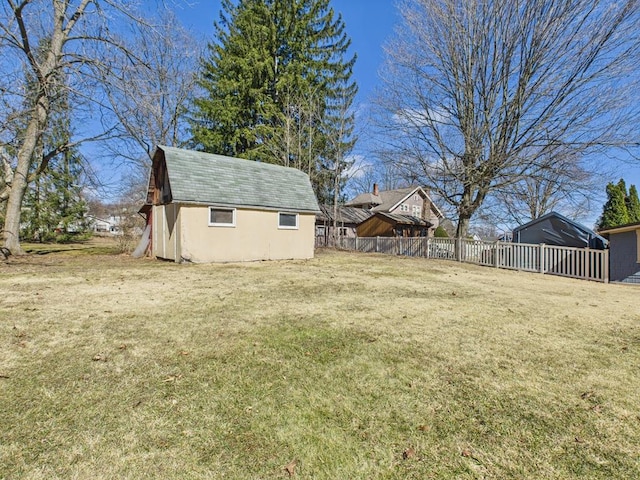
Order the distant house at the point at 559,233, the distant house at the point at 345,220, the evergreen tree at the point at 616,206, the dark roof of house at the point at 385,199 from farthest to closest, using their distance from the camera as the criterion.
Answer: the dark roof of house at the point at 385,199, the distant house at the point at 345,220, the evergreen tree at the point at 616,206, the distant house at the point at 559,233

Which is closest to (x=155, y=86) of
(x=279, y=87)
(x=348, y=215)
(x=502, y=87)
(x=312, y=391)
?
(x=279, y=87)

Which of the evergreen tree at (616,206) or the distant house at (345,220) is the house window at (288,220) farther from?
the evergreen tree at (616,206)

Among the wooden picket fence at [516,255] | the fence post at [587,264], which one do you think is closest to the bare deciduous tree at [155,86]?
the wooden picket fence at [516,255]

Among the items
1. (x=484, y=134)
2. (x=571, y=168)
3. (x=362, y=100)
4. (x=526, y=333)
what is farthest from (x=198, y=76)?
(x=526, y=333)

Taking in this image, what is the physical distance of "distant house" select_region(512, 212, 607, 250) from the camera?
46.7ft

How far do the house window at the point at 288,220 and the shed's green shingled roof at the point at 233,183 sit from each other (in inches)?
13.7

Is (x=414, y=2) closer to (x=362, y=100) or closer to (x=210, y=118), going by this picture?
(x=362, y=100)

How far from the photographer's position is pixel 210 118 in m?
23.0

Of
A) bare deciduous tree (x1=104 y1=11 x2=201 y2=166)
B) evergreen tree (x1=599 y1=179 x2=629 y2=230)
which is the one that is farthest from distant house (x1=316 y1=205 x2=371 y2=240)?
evergreen tree (x1=599 y1=179 x2=629 y2=230)

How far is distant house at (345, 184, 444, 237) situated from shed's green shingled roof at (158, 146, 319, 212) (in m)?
15.2

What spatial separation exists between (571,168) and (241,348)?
17.8m

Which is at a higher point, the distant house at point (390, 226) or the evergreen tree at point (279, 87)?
the evergreen tree at point (279, 87)

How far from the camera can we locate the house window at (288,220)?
14.7 meters

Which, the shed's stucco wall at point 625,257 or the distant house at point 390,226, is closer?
the shed's stucco wall at point 625,257
